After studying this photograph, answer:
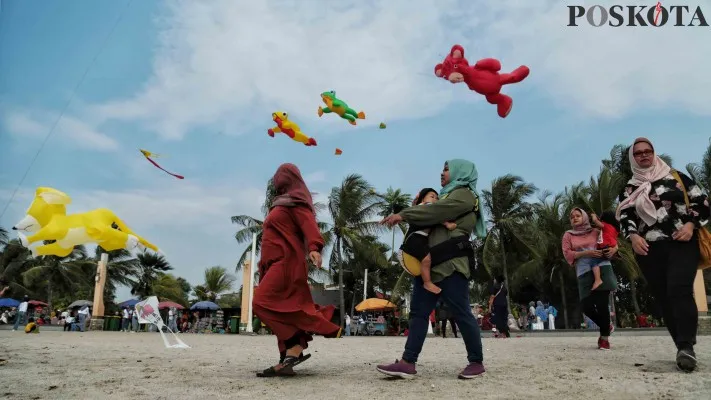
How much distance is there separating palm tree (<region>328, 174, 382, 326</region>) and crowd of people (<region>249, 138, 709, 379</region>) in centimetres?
2529

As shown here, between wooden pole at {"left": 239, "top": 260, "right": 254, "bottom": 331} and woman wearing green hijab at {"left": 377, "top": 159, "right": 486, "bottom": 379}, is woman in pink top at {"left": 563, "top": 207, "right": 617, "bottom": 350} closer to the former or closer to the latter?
woman wearing green hijab at {"left": 377, "top": 159, "right": 486, "bottom": 379}

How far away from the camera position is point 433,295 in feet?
12.6

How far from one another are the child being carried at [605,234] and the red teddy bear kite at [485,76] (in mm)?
2910

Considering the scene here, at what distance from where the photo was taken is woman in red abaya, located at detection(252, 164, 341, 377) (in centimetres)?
399

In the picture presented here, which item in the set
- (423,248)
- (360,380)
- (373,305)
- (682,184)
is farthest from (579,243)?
(373,305)

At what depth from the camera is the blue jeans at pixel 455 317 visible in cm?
370

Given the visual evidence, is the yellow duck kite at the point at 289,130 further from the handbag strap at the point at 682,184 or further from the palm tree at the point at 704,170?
the palm tree at the point at 704,170

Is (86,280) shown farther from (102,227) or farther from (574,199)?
(102,227)

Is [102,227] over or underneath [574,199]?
underneath

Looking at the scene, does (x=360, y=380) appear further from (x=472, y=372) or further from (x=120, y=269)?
(x=120, y=269)

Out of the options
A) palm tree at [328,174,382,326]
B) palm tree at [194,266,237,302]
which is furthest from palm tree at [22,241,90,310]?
palm tree at [328,174,382,326]

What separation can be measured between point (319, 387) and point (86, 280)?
40225mm

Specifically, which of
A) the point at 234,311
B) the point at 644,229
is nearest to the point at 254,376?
the point at 644,229

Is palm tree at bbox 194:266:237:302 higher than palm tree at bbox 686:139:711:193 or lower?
lower
